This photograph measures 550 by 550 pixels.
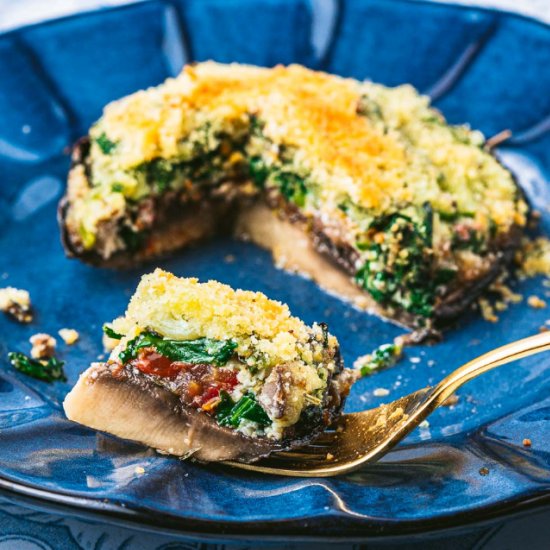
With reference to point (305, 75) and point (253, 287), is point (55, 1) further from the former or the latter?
point (253, 287)

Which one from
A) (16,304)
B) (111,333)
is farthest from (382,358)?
(16,304)

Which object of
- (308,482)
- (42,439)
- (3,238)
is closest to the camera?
(308,482)

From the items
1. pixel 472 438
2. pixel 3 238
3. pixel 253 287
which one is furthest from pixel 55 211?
pixel 472 438

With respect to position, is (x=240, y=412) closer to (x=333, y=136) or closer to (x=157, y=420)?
(x=157, y=420)

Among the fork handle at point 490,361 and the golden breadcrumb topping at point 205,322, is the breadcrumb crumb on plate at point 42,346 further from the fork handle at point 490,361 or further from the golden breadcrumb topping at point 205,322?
the fork handle at point 490,361

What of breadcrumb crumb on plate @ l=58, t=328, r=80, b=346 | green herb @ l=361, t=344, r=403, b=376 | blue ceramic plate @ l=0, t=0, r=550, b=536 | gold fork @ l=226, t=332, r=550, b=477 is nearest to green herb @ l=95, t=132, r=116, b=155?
blue ceramic plate @ l=0, t=0, r=550, b=536

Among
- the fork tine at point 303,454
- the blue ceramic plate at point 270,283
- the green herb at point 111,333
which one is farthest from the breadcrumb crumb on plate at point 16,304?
the fork tine at point 303,454
